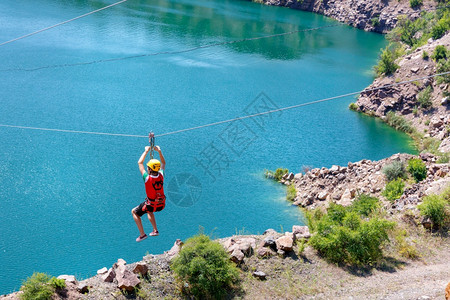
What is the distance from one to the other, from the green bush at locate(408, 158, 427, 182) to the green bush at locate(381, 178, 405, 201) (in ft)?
2.89

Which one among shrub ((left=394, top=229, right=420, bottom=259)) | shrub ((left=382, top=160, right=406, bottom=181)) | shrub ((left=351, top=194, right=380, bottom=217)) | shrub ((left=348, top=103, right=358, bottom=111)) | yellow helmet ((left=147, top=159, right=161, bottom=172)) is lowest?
shrub ((left=351, top=194, right=380, bottom=217))

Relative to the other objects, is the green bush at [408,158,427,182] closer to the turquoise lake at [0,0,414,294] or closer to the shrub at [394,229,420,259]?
the turquoise lake at [0,0,414,294]

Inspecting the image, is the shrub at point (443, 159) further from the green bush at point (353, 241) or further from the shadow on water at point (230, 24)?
the shadow on water at point (230, 24)

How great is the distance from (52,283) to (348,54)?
3540cm

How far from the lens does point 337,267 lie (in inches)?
507

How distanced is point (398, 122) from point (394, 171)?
34.5ft

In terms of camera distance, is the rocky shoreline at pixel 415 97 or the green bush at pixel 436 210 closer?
the green bush at pixel 436 210

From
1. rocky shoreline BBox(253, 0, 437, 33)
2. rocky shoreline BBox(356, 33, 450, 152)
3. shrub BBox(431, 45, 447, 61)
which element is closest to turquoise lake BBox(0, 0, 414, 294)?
rocky shoreline BBox(356, 33, 450, 152)

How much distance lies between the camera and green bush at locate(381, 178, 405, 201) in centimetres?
1758

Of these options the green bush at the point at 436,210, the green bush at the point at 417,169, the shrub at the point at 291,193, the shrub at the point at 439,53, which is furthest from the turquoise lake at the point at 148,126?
the green bush at the point at 436,210

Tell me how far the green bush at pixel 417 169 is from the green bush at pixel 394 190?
0.88m

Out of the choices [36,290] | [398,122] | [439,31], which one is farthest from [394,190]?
[439,31]

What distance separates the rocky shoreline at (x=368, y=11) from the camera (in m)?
47.8

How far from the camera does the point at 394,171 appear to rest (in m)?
19.0
